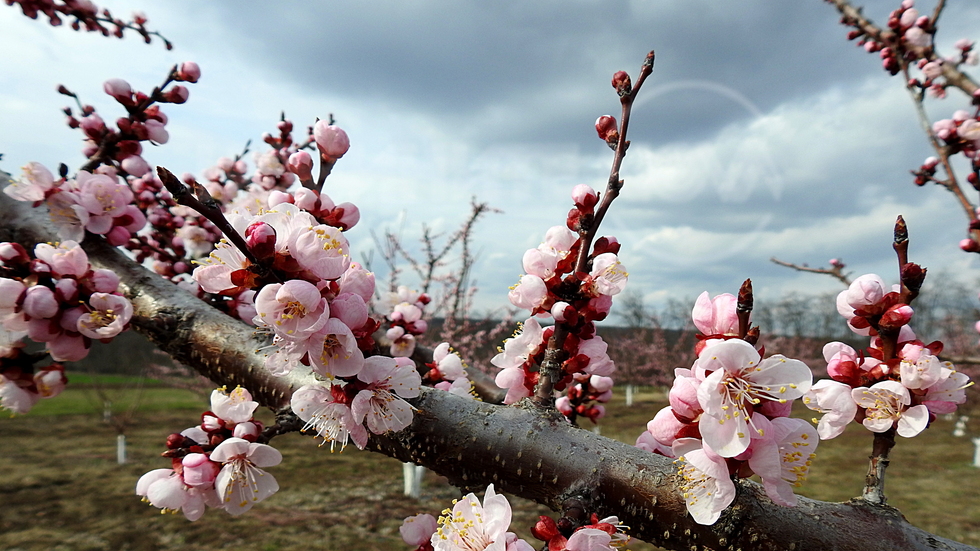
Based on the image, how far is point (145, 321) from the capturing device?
4.58ft

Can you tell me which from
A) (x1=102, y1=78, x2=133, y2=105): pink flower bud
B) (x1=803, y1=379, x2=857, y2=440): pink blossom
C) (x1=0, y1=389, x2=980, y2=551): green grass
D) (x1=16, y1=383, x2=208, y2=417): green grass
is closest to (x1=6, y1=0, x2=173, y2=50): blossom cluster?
(x1=102, y1=78, x2=133, y2=105): pink flower bud

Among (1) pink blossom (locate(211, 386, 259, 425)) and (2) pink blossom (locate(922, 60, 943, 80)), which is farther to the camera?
(2) pink blossom (locate(922, 60, 943, 80))

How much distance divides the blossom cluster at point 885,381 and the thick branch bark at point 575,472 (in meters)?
0.20

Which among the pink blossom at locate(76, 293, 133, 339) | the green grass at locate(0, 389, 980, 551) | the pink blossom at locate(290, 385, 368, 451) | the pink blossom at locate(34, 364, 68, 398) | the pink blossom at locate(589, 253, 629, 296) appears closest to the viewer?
the pink blossom at locate(290, 385, 368, 451)

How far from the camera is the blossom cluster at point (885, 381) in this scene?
1.06 m

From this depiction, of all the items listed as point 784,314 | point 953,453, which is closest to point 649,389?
point 784,314

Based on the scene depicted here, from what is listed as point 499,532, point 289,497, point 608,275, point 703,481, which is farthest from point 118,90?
point 289,497

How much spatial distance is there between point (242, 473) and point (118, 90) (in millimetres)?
1629

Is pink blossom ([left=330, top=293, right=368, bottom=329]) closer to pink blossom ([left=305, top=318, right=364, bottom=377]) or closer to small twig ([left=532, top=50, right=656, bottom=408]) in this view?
pink blossom ([left=305, top=318, right=364, bottom=377])

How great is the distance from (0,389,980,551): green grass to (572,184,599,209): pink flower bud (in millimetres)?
6816

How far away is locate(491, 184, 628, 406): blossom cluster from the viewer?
3.76 ft

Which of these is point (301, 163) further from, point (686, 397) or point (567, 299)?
point (686, 397)

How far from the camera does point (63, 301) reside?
4.25ft

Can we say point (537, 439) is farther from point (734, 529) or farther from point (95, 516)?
point (95, 516)
